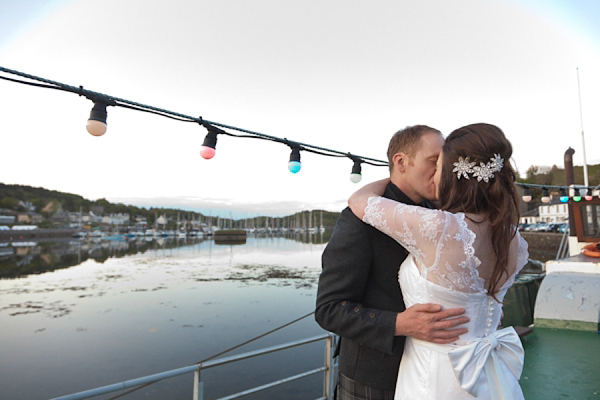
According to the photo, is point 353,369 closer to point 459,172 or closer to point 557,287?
point 459,172

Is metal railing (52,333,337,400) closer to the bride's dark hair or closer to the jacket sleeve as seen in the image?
the jacket sleeve

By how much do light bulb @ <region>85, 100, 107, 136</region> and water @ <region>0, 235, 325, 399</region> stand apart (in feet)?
25.7

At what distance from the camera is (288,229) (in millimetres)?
125750

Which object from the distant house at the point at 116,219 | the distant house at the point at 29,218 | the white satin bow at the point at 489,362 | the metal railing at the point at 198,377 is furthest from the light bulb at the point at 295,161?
the distant house at the point at 116,219

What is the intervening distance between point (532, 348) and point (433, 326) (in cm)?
454

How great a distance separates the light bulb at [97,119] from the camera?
86.4 inches

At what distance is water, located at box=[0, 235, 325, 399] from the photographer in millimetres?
8969

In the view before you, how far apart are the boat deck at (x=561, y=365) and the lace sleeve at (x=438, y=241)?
3.15m

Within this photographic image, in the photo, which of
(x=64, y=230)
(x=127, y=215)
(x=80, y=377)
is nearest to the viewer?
(x=80, y=377)

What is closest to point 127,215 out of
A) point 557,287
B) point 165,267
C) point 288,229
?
point 288,229

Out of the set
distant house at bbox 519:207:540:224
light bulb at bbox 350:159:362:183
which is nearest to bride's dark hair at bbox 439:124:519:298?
light bulb at bbox 350:159:362:183

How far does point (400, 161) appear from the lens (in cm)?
148

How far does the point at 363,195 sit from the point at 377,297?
0.43 meters

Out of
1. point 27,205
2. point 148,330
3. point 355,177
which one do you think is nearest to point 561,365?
point 355,177
